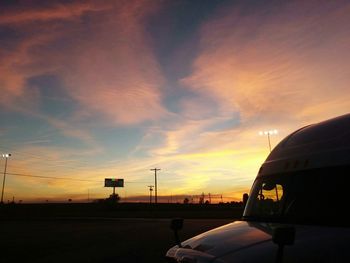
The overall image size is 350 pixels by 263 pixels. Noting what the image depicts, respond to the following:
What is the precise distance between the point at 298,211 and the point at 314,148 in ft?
2.43

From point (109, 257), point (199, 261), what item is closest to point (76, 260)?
point (109, 257)

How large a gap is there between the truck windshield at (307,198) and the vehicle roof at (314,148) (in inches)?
3.5

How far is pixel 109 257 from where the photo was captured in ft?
50.0

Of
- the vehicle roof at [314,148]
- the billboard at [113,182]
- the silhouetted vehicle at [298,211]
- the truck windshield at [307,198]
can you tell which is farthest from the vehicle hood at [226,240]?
the billboard at [113,182]

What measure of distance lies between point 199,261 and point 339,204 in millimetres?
1461

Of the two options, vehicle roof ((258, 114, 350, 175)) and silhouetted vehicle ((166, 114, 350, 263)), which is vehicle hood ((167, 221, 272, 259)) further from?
vehicle roof ((258, 114, 350, 175))

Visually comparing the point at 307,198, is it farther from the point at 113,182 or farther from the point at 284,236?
the point at 113,182

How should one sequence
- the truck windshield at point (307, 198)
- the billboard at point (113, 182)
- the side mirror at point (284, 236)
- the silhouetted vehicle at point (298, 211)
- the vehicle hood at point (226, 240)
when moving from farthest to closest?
the billboard at point (113, 182) < the truck windshield at point (307, 198) < the vehicle hood at point (226, 240) < the silhouetted vehicle at point (298, 211) < the side mirror at point (284, 236)

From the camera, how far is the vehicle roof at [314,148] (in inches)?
168

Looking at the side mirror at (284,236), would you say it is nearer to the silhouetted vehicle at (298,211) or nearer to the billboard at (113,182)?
the silhouetted vehicle at (298,211)

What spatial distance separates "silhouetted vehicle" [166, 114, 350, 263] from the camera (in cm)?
352

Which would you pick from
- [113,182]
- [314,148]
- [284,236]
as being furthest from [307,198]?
[113,182]

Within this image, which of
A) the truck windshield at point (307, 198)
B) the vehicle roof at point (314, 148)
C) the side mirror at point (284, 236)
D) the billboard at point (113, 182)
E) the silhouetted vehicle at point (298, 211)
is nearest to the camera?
the side mirror at point (284, 236)

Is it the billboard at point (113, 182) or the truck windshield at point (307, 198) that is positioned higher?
the billboard at point (113, 182)
